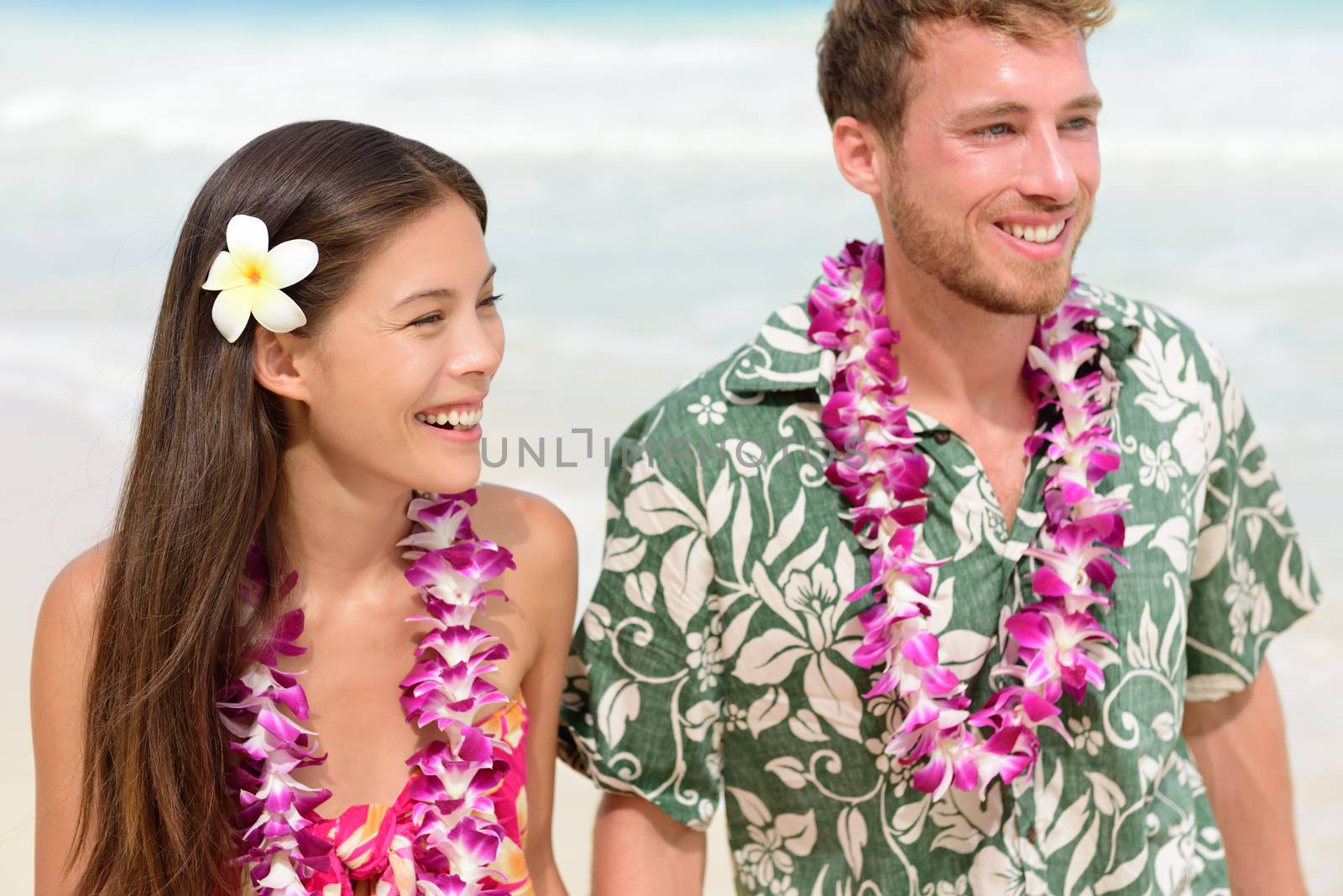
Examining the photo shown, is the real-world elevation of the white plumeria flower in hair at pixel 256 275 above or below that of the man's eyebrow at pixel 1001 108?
below

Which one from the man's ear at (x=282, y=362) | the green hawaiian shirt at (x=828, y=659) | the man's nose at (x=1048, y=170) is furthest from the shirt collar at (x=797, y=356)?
the man's ear at (x=282, y=362)

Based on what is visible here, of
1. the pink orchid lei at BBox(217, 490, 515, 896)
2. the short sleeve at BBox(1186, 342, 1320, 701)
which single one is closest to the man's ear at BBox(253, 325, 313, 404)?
the pink orchid lei at BBox(217, 490, 515, 896)

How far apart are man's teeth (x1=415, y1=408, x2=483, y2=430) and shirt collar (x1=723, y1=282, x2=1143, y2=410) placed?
467 millimetres

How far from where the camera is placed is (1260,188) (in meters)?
8.48

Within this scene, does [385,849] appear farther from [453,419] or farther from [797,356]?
[797,356]

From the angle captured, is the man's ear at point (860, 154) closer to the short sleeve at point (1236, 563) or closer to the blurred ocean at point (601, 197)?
the short sleeve at point (1236, 563)

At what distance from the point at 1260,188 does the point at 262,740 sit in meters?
7.62

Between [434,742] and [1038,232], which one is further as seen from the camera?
[1038,232]

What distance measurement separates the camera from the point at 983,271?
2.32m

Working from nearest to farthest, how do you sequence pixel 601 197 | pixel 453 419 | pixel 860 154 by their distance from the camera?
1. pixel 453 419
2. pixel 860 154
3. pixel 601 197

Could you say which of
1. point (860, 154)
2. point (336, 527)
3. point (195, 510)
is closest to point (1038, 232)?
point (860, 154)

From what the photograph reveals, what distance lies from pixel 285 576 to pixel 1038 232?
1.18 m

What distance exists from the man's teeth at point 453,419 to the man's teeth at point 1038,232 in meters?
0.84

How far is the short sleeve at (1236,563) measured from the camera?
2.53 m
